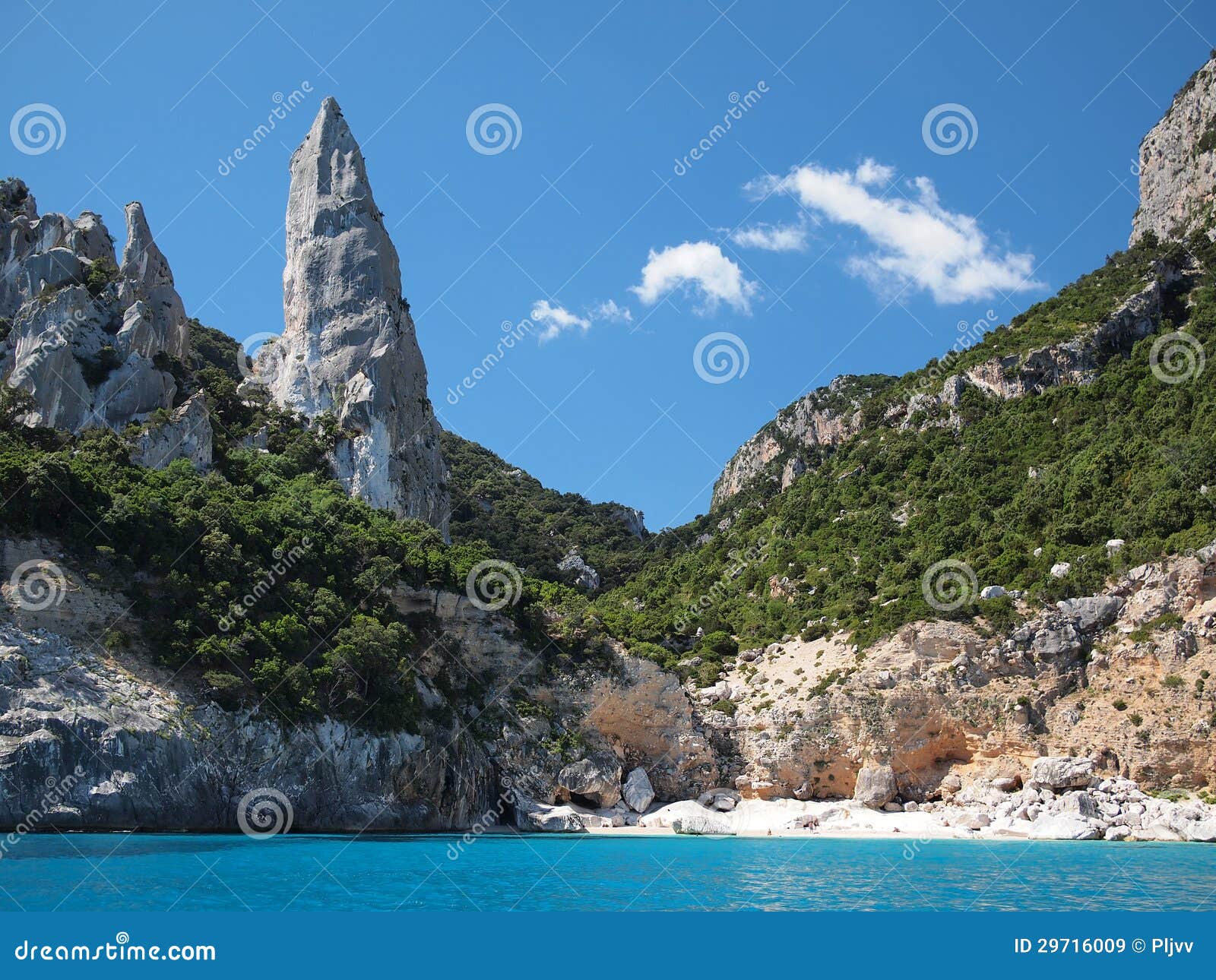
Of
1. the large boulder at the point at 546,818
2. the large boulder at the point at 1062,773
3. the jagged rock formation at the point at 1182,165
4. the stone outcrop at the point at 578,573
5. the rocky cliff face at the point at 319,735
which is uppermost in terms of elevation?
the jagged rock formation at the point at 1182,165

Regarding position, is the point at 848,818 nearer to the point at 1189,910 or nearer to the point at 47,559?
the point at 1189,910

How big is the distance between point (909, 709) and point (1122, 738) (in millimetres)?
7800

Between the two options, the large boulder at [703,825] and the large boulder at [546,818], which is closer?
the large boulder at [546,818]

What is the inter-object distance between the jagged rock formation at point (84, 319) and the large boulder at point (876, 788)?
1364 inches

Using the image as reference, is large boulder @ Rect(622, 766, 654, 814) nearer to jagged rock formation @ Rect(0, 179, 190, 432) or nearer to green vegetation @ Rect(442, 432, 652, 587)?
green vegetation @ Rect(442, 432, 652, 587)

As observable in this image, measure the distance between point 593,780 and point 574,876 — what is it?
18.1 meters

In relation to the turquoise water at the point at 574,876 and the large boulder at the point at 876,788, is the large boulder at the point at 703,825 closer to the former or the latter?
the large boulder at the point at 876,788

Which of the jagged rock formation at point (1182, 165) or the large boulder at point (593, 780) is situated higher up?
the jagged rock formation at point (1182, 165)

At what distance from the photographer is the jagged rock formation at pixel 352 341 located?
5509 cm

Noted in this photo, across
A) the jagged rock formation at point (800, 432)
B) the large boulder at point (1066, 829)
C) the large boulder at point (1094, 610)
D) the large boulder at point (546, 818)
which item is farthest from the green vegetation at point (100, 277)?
the jagged rock formation at point (800, 432)

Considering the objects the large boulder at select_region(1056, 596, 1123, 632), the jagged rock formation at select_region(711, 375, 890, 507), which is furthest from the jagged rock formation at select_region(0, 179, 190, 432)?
the jagged rock formation at select_region(711, 375, 890, 507)

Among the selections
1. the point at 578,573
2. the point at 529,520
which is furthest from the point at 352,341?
the point at 529,520

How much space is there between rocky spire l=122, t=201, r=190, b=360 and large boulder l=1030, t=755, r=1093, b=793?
43.4 metres

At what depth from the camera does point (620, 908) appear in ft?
57.5
